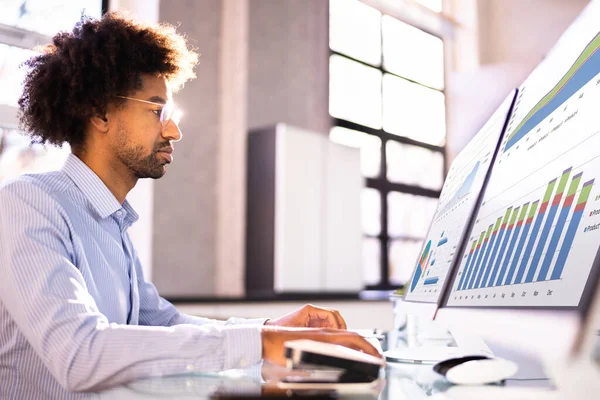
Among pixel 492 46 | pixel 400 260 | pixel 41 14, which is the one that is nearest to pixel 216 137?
pixel 41 14

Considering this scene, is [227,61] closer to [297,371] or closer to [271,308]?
[271,308]

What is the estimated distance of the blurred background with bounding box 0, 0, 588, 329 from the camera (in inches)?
120

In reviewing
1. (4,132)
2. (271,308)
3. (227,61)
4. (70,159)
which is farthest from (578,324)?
(227,61)

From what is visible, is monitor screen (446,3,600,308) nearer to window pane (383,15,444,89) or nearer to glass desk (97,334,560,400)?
glass desk (97,334,560,400)

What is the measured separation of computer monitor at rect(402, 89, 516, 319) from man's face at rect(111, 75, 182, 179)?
2.00ft

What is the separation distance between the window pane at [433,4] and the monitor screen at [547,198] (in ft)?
18.4

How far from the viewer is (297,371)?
62 centimetres

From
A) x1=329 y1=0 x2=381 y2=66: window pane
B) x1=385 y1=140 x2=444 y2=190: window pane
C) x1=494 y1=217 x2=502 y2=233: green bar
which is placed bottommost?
x1=494 y1=217 x2=502 y2=233: green bar

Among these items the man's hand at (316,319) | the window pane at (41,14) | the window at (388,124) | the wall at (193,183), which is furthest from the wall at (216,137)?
the man's hand at (316,319)

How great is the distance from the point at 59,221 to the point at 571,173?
0.72 meters

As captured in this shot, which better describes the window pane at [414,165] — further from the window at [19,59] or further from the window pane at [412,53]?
the window at [19,59]

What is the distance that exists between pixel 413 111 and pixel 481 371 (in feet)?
17.3

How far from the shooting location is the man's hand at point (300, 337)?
0.69 metres

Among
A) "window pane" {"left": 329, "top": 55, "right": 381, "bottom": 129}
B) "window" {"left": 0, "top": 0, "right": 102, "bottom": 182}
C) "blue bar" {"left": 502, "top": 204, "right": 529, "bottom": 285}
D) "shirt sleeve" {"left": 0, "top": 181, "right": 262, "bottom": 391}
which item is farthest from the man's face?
"window pane" {"left": 329, "top": 55, "right": 381, "bottom": 129}
